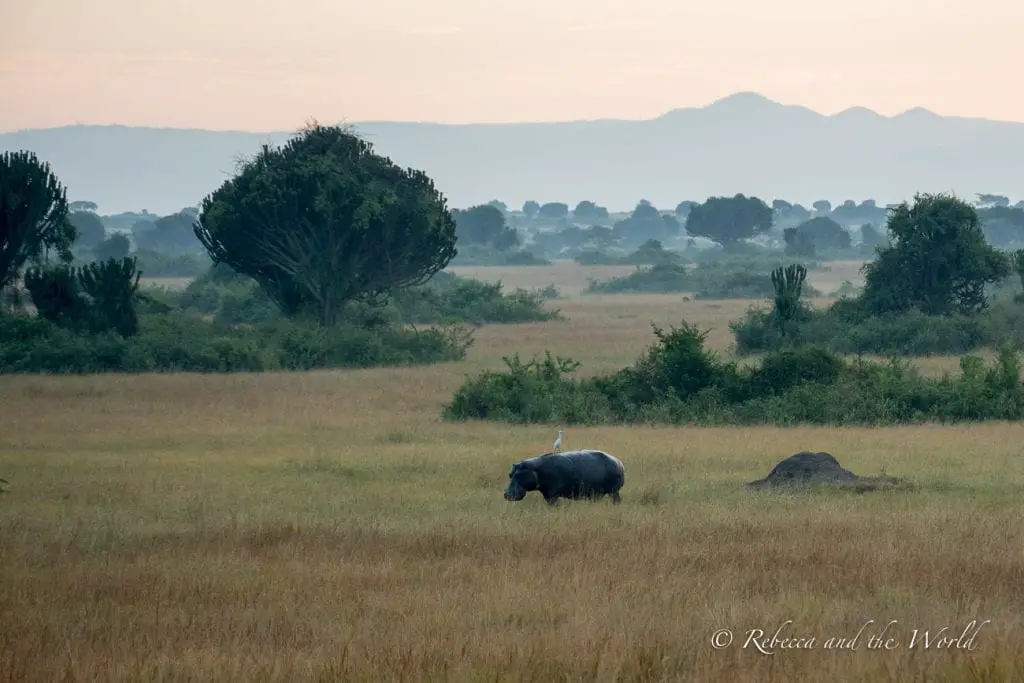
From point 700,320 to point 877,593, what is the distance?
156ft

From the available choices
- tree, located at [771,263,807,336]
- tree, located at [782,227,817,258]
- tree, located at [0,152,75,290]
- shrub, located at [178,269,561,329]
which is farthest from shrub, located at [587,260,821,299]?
tree, located at [0,152,75,290]

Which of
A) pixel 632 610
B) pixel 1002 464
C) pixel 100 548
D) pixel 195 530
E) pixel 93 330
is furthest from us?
pixel 93 330

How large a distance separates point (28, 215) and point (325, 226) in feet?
29.8

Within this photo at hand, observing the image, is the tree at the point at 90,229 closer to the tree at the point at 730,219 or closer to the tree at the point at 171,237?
the tree at the point at 171,237

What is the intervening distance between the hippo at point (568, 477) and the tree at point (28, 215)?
30347mm

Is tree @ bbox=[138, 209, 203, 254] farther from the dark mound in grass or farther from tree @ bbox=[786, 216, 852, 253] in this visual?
the dark mound in grass

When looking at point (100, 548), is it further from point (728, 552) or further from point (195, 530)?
point (728, 552)

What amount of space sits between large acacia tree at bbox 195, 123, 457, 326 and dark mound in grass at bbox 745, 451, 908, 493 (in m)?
29.0

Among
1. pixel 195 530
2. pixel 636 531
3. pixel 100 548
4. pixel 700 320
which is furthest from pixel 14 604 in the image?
pixel 700 320

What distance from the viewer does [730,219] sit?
13825 cm

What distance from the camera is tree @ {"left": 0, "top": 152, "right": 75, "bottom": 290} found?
42250mm

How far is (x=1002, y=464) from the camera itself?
63.8 feet

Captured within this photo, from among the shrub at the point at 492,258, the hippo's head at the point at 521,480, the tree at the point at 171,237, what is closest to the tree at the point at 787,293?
the hippo's head at the point at 521,480

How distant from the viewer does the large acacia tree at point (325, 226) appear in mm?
45812
